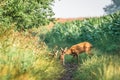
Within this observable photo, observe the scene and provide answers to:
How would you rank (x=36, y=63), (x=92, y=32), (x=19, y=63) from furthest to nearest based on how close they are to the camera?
(x=92, y=32)
(x=36, y=63)
(x=19, y=63)

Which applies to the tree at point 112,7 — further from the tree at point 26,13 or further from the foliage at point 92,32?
the tree at point 26,13

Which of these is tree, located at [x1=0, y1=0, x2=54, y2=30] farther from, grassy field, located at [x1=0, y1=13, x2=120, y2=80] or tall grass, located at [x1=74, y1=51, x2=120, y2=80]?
tall grass, located at [x1=74, y1=51, x2=120, y2=80]

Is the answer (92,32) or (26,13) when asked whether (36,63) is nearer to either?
(26,13)

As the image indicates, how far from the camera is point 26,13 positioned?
54.6ft

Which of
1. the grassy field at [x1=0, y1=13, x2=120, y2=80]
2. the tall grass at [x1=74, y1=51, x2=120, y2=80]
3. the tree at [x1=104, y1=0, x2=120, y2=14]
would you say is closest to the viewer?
the grassy field at [x1=0, y1=13, x2=120, y2=80]

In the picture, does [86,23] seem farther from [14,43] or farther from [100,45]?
[14,43]

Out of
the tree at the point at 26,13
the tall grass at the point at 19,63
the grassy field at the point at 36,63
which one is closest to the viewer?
the tall grass at the point at 19,63

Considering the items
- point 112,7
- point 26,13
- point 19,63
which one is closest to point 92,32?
point 26,13

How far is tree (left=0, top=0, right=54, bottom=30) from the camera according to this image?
15.1 meters

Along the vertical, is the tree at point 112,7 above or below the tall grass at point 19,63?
below

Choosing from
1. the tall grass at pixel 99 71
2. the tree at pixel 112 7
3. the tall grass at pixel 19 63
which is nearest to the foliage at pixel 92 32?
the tall grass at pixel 99 71

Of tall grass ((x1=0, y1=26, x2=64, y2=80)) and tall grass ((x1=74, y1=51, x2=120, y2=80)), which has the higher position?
tall grass ((x1=0, y1=26, x2=64, y2=80))

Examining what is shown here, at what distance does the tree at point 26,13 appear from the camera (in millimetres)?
15104

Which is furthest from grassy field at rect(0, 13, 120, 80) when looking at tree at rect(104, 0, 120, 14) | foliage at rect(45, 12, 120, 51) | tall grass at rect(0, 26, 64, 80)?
tree at rect(104, 0, 120, 14)
